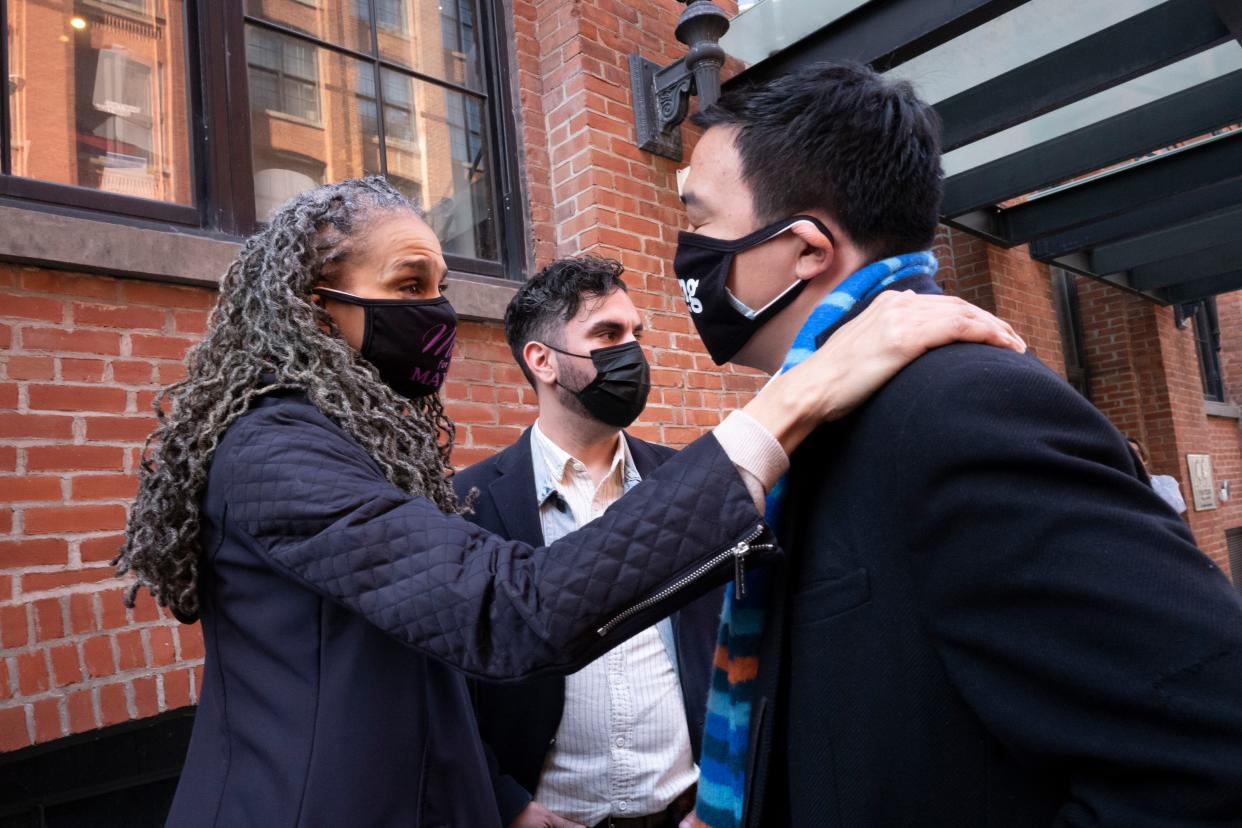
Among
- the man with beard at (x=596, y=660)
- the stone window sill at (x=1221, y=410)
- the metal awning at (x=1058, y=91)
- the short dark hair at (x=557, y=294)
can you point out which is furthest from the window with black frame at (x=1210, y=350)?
the man with beard at (x=596, y=660)

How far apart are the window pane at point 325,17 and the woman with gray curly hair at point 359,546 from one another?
2187 mm

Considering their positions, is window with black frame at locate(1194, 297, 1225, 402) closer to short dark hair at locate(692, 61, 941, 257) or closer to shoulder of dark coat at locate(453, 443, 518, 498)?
shoulder of dark coat at locate(453, 443, 518, 498)

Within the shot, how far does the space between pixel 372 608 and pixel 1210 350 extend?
13.2 m

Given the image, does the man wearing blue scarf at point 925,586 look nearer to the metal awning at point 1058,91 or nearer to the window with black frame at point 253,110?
the window with black frame at point 253,110

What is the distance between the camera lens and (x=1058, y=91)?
4102mm

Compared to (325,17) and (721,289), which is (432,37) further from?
(721,289)

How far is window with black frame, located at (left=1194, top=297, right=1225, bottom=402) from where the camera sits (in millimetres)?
10859

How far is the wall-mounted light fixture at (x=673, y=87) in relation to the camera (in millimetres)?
3557

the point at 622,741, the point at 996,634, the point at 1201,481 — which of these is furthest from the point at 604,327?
the point at 1201,481

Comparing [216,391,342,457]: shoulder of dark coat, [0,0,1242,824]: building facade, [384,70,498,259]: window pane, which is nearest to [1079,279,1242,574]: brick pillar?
[0,0,1242,824]: building facade

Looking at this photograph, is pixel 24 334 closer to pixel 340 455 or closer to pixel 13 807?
pixel 13 807

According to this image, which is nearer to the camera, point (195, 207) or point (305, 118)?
point (195, 207)

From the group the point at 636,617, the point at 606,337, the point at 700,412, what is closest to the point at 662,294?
the point at 700,412

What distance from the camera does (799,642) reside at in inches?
43.0
